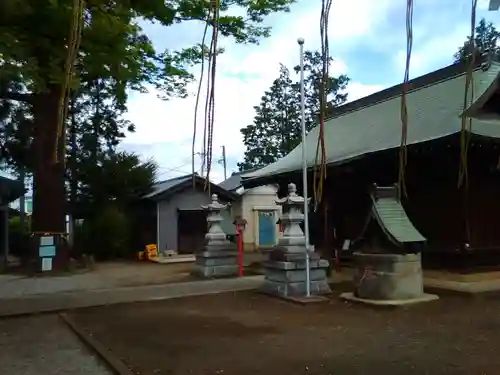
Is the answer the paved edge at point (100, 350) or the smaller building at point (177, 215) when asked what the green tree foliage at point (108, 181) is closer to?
the smaller building at point (177, 215)

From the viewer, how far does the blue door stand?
29250 mm

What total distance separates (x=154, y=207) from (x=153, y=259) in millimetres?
2865

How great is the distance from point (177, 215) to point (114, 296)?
12.9m

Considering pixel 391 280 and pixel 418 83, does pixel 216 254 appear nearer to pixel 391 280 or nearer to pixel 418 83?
pixel 391 280

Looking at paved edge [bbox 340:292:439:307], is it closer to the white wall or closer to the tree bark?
the tree bark

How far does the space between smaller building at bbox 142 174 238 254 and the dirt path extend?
13.8 m

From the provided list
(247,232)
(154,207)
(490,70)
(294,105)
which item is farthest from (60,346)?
(294,105)

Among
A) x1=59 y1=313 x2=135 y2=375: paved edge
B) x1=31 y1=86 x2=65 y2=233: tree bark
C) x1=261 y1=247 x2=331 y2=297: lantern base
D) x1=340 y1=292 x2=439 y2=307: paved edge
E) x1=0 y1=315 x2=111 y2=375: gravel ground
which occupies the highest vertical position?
x1=31 y1=86 x2=65 y2=233: tree bark

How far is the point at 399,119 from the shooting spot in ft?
51.8

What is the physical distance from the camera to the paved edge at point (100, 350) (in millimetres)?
5444

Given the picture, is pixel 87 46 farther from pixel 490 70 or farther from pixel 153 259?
pixel 153 259

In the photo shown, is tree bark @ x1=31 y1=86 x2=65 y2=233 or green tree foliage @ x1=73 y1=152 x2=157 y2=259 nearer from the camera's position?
tree bark @ x1=31 y1=86 x2=65 y2=233

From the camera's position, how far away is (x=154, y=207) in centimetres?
2383

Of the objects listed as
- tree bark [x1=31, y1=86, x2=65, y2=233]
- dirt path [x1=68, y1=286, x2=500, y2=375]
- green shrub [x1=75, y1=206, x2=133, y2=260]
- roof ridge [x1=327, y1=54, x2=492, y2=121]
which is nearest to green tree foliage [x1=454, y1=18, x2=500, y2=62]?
roof ridge [x1=327, y1=54, x2=492, y2=121]
